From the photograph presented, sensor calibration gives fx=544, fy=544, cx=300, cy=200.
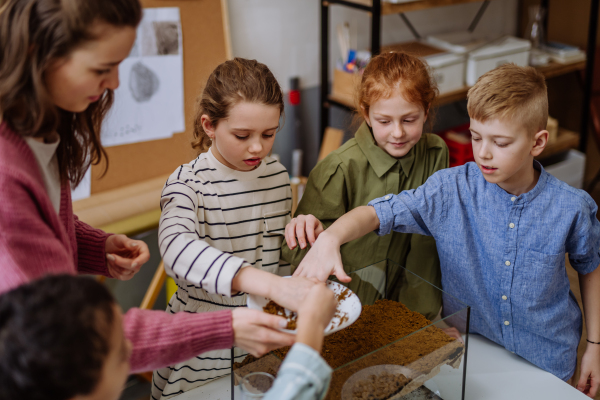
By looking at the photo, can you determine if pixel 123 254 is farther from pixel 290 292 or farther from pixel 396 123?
pixel 396 123

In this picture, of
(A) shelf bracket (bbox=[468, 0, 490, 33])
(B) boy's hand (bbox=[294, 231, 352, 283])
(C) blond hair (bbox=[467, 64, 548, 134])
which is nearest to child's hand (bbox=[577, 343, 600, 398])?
(C) blond hair (bbox=[467, 64, 548, 134])

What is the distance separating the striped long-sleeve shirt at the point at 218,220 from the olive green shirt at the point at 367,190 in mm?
61

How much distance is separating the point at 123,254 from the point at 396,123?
0.65m

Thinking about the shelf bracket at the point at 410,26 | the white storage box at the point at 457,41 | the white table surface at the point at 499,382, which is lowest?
the white table surface at the point at 499,382

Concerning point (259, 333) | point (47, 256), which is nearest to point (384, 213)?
point (259, 333)

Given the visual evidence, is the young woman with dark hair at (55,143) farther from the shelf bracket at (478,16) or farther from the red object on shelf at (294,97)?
the shelf bracket at (478,16)

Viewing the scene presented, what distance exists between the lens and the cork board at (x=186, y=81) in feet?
7.13

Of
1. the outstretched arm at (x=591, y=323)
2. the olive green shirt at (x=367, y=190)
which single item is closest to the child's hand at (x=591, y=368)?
the outstretched arm at (x=591, y=323)

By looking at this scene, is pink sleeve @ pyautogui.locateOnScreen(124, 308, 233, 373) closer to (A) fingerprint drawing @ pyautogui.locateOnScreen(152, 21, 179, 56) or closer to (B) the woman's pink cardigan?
(B) the woman's pink cardigan

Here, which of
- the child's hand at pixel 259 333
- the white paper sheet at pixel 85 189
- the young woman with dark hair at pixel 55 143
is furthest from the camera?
the white paper sheet at pixel 85 189

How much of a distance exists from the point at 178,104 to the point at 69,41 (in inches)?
63.3

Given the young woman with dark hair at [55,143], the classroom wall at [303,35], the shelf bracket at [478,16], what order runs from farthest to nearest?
the shelf bracket at [478,16], the classroom wall at [303,35], the young woman with dark hair at [55,143]

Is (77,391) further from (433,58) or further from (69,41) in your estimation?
(433,58)

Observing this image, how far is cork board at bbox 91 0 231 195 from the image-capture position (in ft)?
7.13
